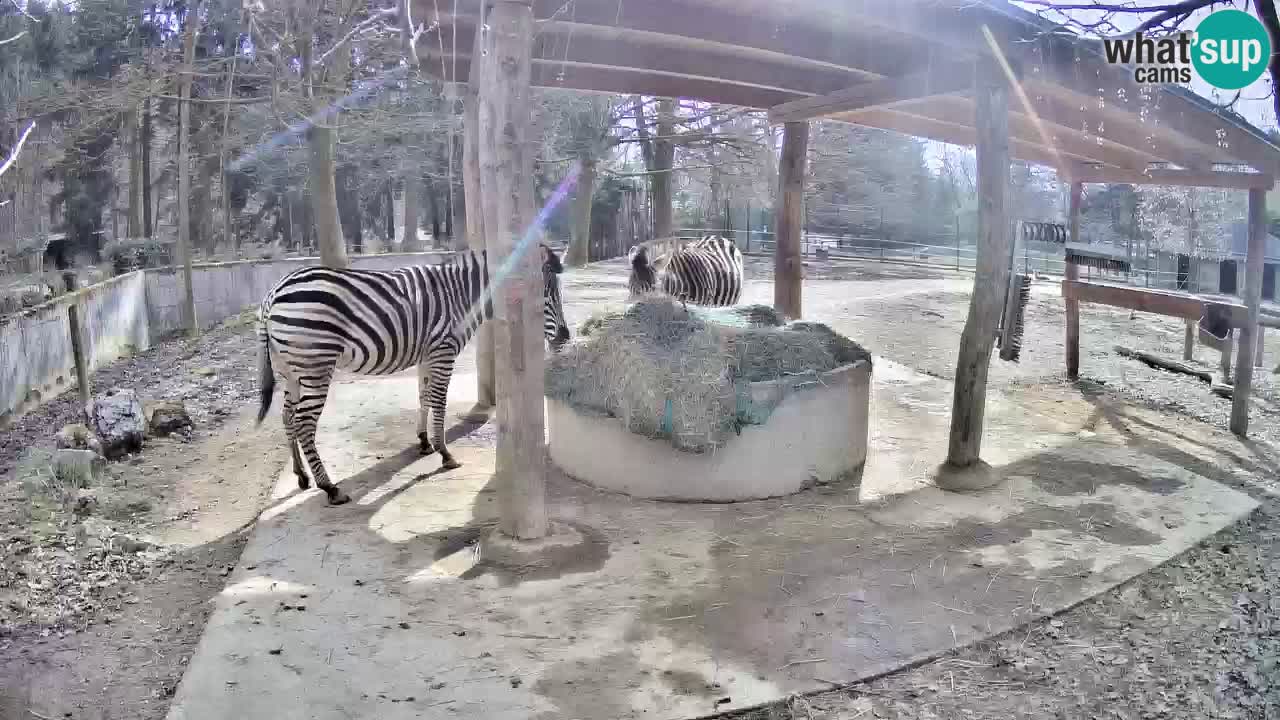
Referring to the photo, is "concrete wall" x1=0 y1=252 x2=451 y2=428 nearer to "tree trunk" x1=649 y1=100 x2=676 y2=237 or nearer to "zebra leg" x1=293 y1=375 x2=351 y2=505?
"zebra leg" x1=293 y1=375 x2=351 y2=505

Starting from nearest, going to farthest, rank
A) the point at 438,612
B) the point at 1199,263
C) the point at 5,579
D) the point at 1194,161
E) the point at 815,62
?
the point at 438,612 < the point at 5,579 < the point at 815,62 < the point at 1194,161 < the point at 1199,263

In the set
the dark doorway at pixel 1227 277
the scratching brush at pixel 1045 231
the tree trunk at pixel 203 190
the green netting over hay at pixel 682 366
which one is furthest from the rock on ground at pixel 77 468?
the dark doorway at pixel 1227 277

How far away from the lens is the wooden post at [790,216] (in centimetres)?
844

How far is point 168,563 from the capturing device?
17.0 ft

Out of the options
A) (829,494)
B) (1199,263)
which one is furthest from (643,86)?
(1199,263)

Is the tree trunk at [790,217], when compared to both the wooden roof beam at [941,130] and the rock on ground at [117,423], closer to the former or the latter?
the wooden roof beam at [941,130]

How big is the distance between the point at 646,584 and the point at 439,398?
278 centimetres

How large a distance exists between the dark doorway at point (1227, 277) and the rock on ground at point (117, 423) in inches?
728

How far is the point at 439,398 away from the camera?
6.62m

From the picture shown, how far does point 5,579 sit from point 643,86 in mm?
5679

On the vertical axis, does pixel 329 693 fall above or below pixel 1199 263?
below

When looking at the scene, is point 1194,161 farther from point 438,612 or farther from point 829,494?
point 438,612

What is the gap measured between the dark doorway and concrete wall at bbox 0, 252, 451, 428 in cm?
1585

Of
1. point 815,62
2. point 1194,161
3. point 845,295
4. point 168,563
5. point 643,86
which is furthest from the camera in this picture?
point 845,295
